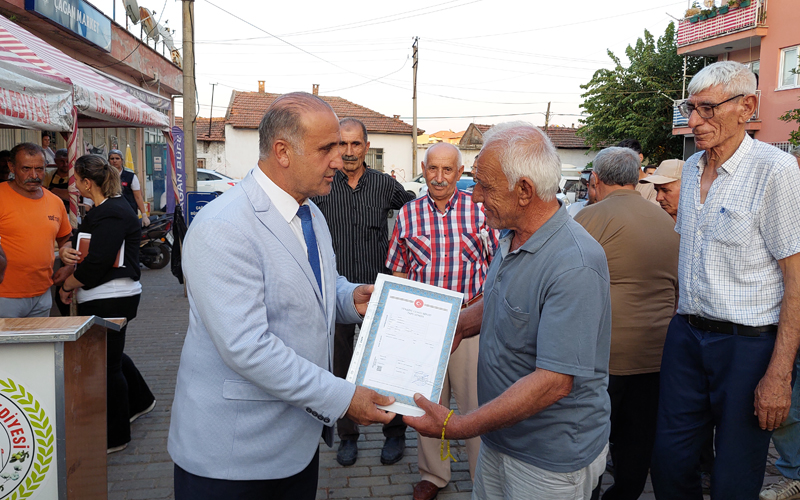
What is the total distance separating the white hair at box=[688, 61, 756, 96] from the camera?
2.57 meters

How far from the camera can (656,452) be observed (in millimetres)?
2889

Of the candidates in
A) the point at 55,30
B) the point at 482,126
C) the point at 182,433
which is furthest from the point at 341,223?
the point at 482,126

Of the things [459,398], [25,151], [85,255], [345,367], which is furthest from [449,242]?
[25,151]

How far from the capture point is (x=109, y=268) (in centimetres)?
429

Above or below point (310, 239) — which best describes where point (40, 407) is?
below

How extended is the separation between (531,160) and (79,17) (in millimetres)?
13514

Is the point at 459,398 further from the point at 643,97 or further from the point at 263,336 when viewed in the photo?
the point at 643,97

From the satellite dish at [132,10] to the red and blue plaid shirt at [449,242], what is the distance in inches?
609

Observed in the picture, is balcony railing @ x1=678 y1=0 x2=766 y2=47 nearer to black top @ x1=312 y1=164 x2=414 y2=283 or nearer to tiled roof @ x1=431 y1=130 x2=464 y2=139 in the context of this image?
black top @ x1=312 y1=164 x2=414 y2=283

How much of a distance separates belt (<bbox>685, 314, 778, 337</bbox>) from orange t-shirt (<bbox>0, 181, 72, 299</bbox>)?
4.62 meters

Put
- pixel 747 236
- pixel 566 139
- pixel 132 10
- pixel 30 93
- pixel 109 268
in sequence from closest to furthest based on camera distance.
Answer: pixel 747 236 → pixel 109 268 → pixel 30 93 → pixel 132 10 → pixel 566 139

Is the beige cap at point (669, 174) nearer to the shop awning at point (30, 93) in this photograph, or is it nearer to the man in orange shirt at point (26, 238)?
the man in orange shirt at point (26, 238)

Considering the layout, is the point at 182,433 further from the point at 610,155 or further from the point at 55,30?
the point at 55,30

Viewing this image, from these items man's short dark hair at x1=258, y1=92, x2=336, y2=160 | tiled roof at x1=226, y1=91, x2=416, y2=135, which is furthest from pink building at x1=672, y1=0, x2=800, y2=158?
man's short dark hair at x1=258, y1=92, x2=336, y2=160
